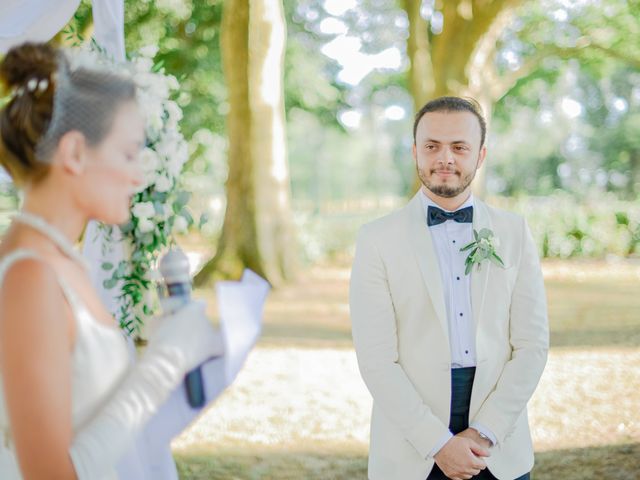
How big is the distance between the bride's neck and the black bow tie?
4.90 ft

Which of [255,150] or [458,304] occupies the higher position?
[255,150]

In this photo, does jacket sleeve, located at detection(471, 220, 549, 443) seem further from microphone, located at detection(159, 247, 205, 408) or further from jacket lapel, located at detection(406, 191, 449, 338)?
microphone, located at detection(159, 247, 205, 408)

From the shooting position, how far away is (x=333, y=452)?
5.47 m

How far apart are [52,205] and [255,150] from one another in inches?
441

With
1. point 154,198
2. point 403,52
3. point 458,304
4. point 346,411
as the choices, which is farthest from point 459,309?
point 403,52

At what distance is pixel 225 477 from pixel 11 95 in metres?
3.81

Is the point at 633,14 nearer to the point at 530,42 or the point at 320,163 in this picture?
the point at 530,42

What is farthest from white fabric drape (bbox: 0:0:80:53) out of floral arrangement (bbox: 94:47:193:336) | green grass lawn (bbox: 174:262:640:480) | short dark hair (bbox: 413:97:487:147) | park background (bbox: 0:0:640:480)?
green grass lawn (bbox: 174:262:640:480)

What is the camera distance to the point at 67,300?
5.03 feet

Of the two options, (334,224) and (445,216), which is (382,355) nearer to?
(445,216)

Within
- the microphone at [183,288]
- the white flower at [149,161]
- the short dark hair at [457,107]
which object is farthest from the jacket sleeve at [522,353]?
the white flower at [149,161]

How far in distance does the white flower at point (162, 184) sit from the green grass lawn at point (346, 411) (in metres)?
2.86

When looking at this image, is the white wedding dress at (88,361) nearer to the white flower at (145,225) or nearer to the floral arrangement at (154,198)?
the floral arrangement at (154,198)

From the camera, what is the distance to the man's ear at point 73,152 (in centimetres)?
158
